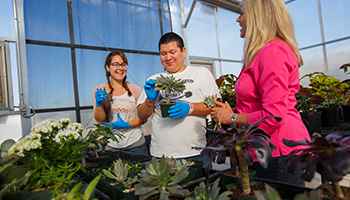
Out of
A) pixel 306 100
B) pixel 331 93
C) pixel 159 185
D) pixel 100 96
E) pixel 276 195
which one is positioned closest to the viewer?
pixel 276 195

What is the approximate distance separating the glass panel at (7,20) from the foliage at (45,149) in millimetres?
2257

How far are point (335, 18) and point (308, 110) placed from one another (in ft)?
16.0

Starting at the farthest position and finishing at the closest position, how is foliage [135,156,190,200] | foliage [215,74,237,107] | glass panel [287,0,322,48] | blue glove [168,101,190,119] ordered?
1. glass panel [287,0,322,48]
2. foliage [215,74,237,107]
3. blue glove [168,101,190,119]
4. foliage [135,156,190,200]

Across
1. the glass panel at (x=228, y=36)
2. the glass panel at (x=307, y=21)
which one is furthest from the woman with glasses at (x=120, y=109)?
the glass panel at (x=307, y=21)

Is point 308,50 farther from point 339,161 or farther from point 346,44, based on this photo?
point 339,161

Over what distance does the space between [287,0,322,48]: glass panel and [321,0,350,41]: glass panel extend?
0.58 feet

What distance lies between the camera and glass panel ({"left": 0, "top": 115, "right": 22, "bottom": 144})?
Answer: 2209mm

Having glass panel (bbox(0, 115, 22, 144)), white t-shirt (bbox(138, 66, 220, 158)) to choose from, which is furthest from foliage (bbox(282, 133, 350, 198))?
glass panel (bbox(0, 115, 22, 144))

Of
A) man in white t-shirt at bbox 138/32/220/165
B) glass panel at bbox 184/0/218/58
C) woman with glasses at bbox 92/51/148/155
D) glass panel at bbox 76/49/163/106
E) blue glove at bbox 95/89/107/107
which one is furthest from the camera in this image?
glass panel at bbox 184/0/218/58

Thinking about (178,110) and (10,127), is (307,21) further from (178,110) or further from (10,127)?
(10,127)

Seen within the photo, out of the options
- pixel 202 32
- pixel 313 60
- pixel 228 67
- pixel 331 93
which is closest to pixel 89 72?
pixel 331 93

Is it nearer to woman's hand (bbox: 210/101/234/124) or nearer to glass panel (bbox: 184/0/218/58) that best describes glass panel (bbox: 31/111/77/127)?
woman's hand (bbox: 210/101/234/124)

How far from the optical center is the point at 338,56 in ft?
16.5

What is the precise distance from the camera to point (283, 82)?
0.72 metres
